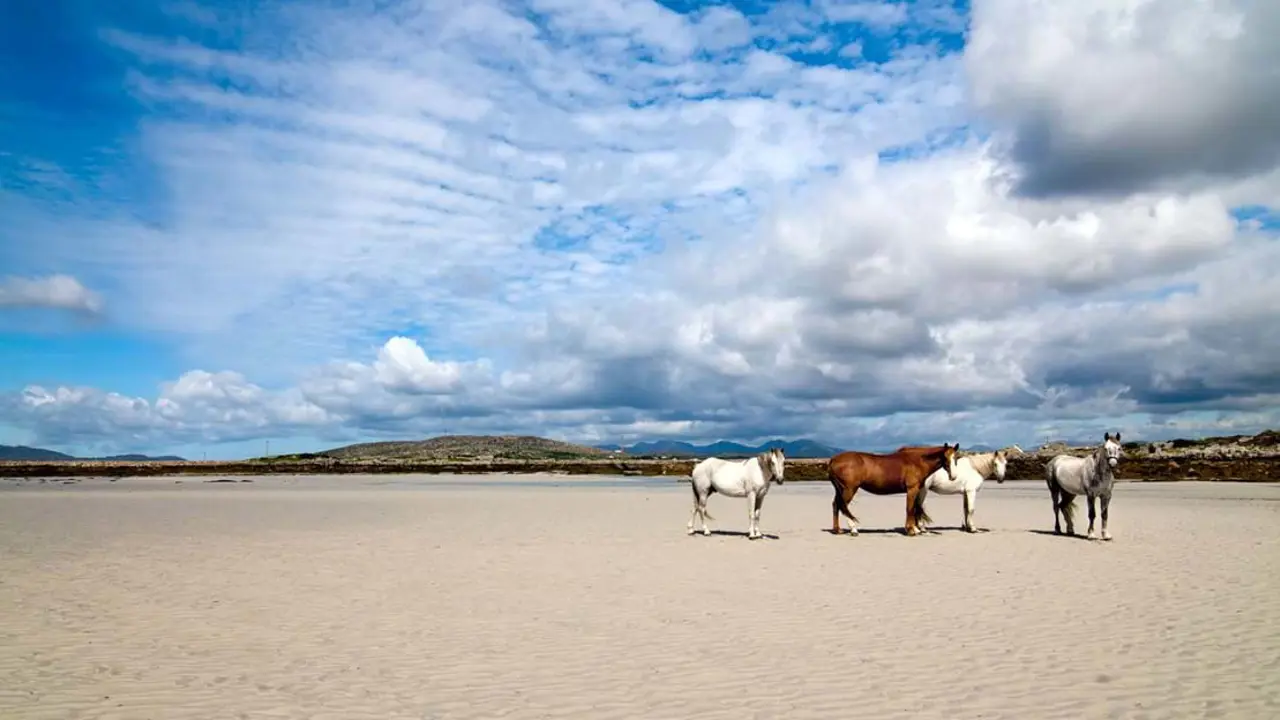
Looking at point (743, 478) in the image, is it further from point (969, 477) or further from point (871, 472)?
point (969, 477)

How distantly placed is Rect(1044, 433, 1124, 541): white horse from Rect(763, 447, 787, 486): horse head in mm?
6596

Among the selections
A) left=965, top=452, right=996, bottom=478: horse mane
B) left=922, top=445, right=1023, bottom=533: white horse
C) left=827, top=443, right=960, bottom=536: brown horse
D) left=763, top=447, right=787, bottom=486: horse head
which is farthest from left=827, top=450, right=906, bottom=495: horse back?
left=965, top=452, right=996, bottom=478: horse mane

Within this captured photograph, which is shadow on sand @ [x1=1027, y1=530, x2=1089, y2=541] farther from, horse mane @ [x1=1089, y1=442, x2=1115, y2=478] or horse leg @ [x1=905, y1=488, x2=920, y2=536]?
horse leg @ [x1=905, y1=488, x2=920, y2=536]

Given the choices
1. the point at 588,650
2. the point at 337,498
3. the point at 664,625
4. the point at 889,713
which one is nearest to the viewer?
the point at 889,713

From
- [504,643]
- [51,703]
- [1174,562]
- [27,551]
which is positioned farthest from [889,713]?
[27,551]

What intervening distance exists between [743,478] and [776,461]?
1.15m

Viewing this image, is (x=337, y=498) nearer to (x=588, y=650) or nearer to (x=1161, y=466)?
(x=588, y=650)

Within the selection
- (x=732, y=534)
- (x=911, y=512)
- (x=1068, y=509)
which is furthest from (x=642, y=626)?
(x=1068, y=509)

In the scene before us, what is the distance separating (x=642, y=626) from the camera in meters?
11.3

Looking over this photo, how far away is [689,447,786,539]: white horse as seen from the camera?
71.5ft

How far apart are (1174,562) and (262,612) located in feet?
54.6

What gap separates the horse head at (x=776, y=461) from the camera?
21.6 m

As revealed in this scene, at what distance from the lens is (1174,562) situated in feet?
54.6

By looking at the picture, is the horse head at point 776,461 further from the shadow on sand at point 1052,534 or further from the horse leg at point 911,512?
the shadow on sand at point 1052,534
